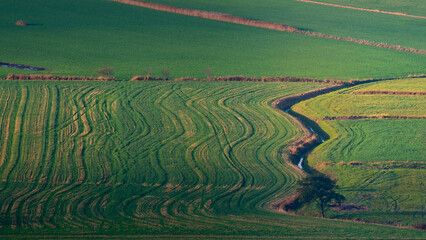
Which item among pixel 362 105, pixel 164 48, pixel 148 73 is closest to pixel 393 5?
pixel 164 48

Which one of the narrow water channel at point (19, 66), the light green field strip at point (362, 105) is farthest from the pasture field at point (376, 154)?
the narrow water channel at point (19, 66)

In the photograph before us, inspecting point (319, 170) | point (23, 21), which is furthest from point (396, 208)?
point (23, 21)

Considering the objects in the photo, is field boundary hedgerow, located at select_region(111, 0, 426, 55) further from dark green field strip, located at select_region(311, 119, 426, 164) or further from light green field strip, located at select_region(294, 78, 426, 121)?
dark green field strip, located at select_region(311, 119, 426, 164)

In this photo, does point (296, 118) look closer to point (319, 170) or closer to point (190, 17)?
point (319, 170)

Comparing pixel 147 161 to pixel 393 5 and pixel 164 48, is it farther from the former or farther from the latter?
pixel 393 5

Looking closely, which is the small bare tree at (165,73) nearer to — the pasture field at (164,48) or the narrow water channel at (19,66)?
the pasture field at (164,48)
